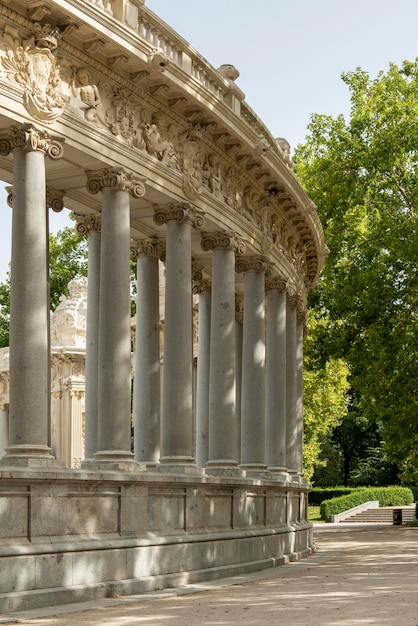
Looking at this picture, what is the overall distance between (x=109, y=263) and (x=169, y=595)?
329 inches

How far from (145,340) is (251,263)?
6.34 m

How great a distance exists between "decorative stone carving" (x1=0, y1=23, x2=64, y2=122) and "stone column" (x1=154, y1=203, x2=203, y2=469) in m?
7.33

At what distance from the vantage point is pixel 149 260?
37031 millimetres

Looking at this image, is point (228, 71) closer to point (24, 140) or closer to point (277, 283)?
point (277, 283)

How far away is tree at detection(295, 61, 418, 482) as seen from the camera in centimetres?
6353

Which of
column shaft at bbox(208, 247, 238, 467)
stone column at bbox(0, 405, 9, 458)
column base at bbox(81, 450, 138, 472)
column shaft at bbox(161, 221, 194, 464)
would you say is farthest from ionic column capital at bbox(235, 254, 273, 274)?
stone column at bbox(0, 405, 9, 458)

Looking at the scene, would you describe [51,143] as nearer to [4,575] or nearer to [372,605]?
[4,575]

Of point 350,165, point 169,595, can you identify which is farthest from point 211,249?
point 350,165

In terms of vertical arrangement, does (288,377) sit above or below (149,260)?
below

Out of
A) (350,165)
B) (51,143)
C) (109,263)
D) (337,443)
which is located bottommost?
(337,443)

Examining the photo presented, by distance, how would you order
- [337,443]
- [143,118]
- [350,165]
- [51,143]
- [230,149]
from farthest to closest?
[337,443]
[350,165]
[230,149]
[143,118]
[51,143]

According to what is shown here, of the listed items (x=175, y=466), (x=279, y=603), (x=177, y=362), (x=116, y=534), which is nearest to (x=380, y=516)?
(x=175, y=466)

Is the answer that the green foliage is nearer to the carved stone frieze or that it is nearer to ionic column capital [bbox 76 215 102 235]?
the carved stone frieze

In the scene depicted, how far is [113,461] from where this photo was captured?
2798cm
